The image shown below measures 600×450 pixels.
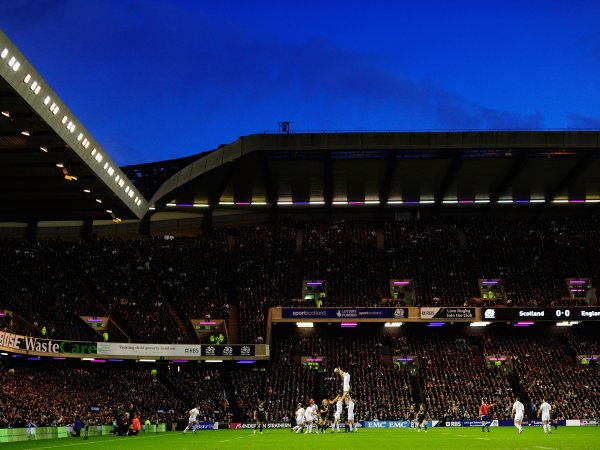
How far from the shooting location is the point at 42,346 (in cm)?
5297

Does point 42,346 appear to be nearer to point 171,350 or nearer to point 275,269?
point 171,350

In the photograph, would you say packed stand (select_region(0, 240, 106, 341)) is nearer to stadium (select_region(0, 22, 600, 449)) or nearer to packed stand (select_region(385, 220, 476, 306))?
stadium (select_region(0, 22, 600, 449))

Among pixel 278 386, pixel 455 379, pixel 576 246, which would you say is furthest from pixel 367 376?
pixel 576 246

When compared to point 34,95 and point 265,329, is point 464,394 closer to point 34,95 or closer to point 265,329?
Result: point 265,329

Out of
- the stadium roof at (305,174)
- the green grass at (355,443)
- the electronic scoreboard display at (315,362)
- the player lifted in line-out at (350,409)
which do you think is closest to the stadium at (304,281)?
the electronic scoreboard display at (315,362)

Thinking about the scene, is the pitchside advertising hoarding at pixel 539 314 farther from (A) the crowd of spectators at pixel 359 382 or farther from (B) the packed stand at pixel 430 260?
(A) the crowd of spectators at pixel 359 382

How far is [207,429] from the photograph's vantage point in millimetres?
54938

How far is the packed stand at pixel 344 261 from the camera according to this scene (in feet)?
218

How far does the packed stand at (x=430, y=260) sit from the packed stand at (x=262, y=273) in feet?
31.9

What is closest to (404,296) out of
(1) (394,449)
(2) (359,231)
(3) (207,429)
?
(2) (359,231)

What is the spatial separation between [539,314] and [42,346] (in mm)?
38427

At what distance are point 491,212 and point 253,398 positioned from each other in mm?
33692

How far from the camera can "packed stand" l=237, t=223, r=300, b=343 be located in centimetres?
6396

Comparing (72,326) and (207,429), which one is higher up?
(72,326)
